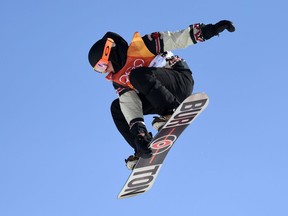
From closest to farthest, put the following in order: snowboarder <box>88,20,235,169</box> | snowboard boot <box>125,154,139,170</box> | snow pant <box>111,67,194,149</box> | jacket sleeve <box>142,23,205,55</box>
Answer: snow pant <box>111,67,194,149</box> < snowboarder <box>88,20,235,169</box> < jacket sleeve <box>142,23,205,55</box> < snowboard boot <box>125,154,139,170</box>

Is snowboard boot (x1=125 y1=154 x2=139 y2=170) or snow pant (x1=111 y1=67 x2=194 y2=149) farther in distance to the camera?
snowboard boot (x1=125 y1=154 x2=139 y2=170)

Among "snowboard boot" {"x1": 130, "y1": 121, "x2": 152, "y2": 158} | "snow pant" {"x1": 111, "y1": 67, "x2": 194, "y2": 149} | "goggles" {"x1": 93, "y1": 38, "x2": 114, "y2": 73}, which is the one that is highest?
"goggles" {"x1": 93, "y1": 38, "x2": 114, "y2": 73}

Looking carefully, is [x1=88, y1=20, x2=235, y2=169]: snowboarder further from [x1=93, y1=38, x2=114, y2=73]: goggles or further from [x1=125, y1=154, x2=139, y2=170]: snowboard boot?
[x1=125, y1=154, x2=139, y2=170]: snowboard boot

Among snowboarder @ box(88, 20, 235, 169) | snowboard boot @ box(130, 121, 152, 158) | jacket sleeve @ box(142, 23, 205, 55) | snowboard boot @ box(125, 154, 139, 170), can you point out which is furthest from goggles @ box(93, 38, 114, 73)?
snowboard boot @ box(125, 154, 139, 170)

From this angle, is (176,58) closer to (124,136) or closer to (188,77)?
(188,77)

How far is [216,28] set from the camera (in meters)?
10.9

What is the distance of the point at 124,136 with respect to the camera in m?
11.8

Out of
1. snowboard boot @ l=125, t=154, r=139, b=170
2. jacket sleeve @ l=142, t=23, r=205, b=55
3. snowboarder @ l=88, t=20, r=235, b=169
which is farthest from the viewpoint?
snowboard boot @ l=125, t=154, r=139, b=170

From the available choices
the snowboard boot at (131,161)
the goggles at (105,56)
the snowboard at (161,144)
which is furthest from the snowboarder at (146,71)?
the snowboard boot at (131,161)

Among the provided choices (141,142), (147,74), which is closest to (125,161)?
(141,142)

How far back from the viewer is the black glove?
1078 cm

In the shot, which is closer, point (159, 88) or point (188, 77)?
point (159, 88)

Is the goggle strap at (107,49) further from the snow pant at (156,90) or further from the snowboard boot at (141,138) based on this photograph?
the snowboard boot at (141,138)

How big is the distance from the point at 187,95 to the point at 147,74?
3.26ft
